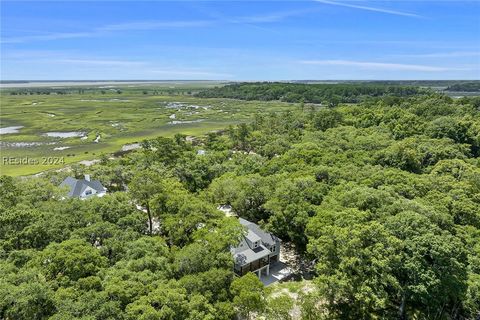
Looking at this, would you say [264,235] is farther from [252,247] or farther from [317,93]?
[317,93]

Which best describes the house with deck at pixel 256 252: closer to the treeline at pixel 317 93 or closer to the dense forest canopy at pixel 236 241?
the dense forest canopy at pixel 236 241

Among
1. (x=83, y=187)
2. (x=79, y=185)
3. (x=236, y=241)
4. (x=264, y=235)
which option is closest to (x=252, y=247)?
(x=264, y=235)

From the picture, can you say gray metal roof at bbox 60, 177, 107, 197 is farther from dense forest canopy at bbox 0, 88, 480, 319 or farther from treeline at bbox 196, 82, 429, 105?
treeline at bbox 196, 82, 429, 105

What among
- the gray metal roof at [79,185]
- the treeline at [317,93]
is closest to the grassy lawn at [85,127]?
the gray metal roof at [79,185]

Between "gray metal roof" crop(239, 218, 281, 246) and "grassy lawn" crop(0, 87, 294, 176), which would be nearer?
"gray metal roof" crop(239, 218, 281, 246)

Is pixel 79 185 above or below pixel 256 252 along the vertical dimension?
above

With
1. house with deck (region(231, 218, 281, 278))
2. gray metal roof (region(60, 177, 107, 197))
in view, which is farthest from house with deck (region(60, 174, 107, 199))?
house with deck (region(231, 218, 281, 278))

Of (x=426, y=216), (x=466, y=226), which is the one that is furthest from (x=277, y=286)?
(x=466, y=226)
